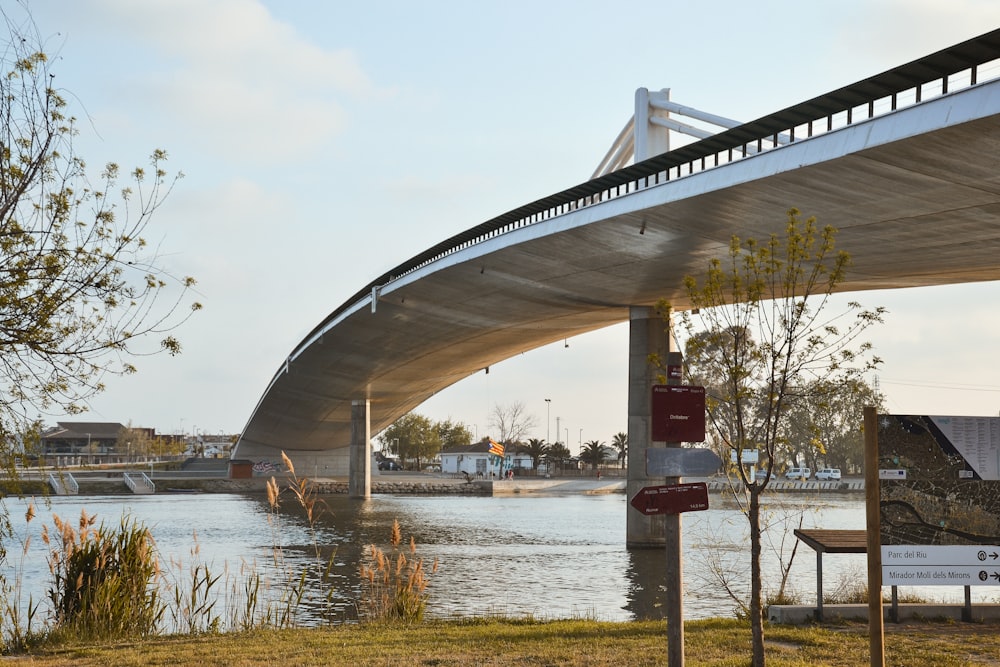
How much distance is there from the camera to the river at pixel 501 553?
53.3 feet

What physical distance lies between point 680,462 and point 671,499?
1.22ft

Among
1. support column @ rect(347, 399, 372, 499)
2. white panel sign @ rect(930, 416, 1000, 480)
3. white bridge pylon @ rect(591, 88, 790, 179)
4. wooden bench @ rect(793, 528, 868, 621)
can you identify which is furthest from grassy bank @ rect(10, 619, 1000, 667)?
support column @ rect(347, 399, 372, 499)

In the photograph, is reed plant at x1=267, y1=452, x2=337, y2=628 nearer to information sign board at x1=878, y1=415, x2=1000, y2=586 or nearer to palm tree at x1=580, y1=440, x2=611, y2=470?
information sign board at x1=878, y1=415, x2=1000, y2=586

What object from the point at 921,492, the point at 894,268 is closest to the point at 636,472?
the point at 894,268

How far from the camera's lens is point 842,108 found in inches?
597

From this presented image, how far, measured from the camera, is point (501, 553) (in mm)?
27031

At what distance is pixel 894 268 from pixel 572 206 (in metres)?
8.20

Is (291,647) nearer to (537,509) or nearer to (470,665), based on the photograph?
(470,665)

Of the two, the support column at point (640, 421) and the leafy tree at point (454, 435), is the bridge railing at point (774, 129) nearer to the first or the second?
the support column at point (640, 421)

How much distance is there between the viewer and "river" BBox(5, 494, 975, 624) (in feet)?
53.3

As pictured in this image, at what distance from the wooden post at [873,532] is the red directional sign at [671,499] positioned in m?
1.74

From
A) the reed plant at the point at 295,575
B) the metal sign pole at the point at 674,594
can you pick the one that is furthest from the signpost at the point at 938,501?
the reed plant at the point at 295,575

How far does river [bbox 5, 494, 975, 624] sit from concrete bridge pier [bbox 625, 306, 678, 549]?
2.29 ft

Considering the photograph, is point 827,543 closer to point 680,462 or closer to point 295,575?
point 680,462
